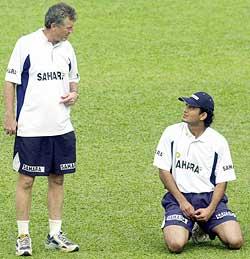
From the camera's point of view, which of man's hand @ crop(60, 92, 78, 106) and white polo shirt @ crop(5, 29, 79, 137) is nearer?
white polo shirt @ crop(5, 29, 79, 137)

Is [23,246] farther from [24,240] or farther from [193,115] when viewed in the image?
[193,115]

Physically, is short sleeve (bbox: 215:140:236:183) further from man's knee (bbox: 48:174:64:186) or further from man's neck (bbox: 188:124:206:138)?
man's knee (bbox: 48:174:64:186)

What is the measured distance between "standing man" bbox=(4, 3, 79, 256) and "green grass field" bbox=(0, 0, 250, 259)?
24.9 inches

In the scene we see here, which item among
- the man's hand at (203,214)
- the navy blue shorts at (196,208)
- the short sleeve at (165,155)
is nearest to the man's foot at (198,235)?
the navy blue shorts at (196,208)

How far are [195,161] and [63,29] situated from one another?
167 cm

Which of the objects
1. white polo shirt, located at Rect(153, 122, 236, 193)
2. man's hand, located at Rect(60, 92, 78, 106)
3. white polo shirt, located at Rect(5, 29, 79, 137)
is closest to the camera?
white polo shirt, located at Rect(5, 29, 79, 137)

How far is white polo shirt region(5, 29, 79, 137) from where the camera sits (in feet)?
31.8

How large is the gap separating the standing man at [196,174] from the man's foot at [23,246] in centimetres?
119

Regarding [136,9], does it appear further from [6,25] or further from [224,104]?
[224,104]

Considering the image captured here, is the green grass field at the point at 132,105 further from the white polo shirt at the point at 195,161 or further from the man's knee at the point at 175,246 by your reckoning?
the white polo shirt at the point at 195,161

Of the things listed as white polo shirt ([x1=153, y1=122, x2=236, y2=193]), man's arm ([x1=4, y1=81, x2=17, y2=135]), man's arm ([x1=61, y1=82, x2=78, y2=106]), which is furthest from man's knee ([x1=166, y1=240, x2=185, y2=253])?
man's arm ([x1=4, y1=81, x2=17, y2=135])

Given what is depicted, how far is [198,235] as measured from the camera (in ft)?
33.8

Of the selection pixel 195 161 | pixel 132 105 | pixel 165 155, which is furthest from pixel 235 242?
pixel 132 105

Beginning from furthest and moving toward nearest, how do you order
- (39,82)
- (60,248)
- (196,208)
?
1. (196,208)
2. (60,248)
3. (39,82)
